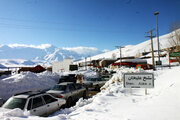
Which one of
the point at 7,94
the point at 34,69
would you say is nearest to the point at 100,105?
the point at 7,94

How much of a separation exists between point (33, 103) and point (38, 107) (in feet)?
0.97

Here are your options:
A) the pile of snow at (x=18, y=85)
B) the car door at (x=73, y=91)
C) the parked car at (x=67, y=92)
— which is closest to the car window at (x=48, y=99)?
the parked car at (x=67, y=92)

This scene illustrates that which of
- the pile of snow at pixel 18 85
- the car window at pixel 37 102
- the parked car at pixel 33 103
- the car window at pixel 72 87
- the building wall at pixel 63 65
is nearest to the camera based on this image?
the parked car at pixel 33 103

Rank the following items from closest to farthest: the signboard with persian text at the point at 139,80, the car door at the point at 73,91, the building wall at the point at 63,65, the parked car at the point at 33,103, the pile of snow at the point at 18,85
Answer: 1. the parked car at the point at 33,103
2. the signboard with persian text at the point at 139,80
3. the car door at the point at 73,91
4. the pile of snow at the point at 18,85
5. the building wall at the point at 63,65

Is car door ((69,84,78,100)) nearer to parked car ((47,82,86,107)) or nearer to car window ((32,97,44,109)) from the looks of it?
parked car ((47,82,86,107))

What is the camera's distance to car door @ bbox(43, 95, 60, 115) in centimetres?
649

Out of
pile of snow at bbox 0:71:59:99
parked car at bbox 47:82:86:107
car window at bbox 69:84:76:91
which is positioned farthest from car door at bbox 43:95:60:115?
pile of snow at bbox 0:71:59:99

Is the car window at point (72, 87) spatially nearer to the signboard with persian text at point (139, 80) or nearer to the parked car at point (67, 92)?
the parked car at point (67, 92)

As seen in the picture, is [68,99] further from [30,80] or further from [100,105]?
[30,80]

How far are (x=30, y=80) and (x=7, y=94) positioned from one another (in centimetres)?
408

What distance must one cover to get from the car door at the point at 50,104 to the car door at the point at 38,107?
9.6 inches

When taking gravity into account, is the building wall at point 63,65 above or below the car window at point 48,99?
above

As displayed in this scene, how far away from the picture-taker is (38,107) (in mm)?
5898

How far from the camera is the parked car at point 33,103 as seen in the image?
5.65 meters
